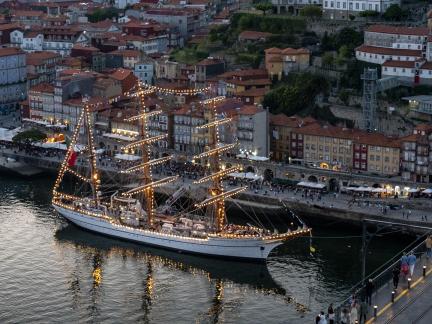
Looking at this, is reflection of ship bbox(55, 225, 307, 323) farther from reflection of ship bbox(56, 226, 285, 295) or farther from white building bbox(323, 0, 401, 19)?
white building bbox(323, 0, 401, 19)

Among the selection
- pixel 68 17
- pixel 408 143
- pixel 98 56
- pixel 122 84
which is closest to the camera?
pixel 408 143

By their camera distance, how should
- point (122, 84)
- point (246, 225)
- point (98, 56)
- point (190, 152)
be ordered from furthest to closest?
point (98, 56)
point (122, 84)
point (190, 152)
point (246, 225)

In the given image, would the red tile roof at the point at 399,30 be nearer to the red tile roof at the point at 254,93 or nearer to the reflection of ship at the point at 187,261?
the red tile roof at the point at 254,93

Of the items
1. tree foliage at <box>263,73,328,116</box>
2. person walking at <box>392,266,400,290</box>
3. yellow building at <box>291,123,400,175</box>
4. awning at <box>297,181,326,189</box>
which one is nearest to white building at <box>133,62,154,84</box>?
tree foliage at <box>263,73,328,116</box>

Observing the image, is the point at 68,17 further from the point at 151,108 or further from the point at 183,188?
the point at 183,188

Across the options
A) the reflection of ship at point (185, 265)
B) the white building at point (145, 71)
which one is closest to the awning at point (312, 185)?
the reflection of ship at point (185, 265)

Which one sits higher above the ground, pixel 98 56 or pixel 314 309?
pixel 98 56

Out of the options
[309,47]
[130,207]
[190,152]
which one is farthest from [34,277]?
[309,47]
